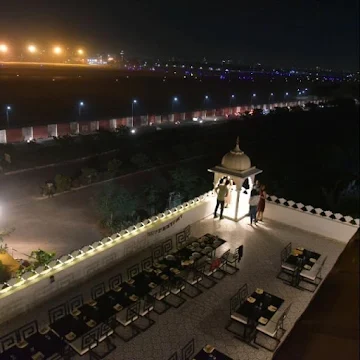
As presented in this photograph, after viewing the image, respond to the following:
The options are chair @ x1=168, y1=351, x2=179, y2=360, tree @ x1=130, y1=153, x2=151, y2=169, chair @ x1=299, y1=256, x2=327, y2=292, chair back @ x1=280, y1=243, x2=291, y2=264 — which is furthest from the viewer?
tree @ x1=130, y1=153, x2=151, y2=169

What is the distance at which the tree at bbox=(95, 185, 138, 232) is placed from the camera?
16203 millimetres

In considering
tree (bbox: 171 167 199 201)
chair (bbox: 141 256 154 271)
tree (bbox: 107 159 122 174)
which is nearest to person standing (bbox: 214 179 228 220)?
chair (bbox: 141 256 154 271)

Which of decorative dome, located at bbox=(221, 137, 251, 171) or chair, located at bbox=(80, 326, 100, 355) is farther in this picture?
decorative dome, located at bbox=(221, 137, 251, 171)

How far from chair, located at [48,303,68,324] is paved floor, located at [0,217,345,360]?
0.18 meters

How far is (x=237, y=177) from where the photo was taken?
1130 cm

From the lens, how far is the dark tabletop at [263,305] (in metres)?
7.09

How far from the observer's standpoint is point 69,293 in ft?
26.6

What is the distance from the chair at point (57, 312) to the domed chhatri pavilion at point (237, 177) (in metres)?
5.83

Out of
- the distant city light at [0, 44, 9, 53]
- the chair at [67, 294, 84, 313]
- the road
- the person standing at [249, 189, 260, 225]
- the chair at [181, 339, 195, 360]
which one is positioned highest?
the distant city light at [0, 44, 9, 53]

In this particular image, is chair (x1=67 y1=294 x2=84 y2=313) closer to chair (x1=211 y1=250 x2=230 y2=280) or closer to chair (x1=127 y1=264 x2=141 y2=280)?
chair (x1=127 y1=264 x2=141 y2=280)

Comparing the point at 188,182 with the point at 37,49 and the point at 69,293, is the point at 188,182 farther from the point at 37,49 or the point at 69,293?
the point at 69,293

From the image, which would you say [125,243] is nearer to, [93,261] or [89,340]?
[93,261]

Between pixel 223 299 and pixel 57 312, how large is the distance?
327 cm

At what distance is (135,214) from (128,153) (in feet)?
36.3
